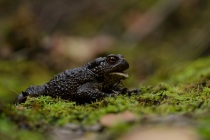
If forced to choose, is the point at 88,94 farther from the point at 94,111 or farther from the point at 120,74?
the point at 94,111

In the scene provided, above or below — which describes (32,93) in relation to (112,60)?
below

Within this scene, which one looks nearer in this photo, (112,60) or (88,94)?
(88,94)

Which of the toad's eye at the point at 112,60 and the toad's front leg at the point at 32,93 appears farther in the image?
the toad's eye at the point at 112,60

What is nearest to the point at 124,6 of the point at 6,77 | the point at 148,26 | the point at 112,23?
the point at 112,23

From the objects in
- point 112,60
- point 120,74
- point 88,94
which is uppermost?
point 112,60

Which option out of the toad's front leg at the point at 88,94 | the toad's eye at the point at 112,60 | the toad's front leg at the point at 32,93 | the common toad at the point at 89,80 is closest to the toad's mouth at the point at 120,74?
the common toad at the point at 89,80

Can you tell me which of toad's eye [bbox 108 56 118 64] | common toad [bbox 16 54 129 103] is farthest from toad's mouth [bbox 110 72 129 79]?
toad's eye [bbox 108 56 118 64]

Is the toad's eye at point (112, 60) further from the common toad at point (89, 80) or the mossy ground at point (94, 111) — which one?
the mossy ground at point (94, 111)

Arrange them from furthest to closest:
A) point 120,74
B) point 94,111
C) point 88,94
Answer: point 120,74 < point 88,94 < point 94,111

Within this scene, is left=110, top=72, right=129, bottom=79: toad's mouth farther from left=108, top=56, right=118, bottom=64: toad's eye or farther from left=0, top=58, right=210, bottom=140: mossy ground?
left=0, top=58, right=210, bottom=140: mossy ground

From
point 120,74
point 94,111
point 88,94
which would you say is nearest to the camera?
point 94,111

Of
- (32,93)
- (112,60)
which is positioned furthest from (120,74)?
(32,93)

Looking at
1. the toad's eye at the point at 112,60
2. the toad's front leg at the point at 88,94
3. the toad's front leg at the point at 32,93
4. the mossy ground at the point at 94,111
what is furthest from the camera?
the toad's eye at the point at 112,60
